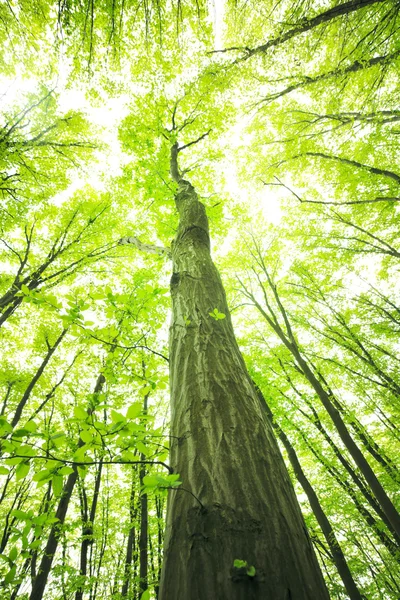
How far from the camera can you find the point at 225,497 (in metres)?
0.91

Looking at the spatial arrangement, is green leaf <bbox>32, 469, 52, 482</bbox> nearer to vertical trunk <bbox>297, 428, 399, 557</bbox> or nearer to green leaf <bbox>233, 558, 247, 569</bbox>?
green leaf <bbox>233, 558, 247, 569</bbox>

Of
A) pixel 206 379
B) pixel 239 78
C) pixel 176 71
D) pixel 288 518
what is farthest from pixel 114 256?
pixel 288 518

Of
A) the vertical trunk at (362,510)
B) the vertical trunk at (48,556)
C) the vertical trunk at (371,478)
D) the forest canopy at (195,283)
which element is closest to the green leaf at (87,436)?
the forest canopy at (195,283)

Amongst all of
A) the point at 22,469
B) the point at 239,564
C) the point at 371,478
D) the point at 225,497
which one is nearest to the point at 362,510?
the point at 371,478

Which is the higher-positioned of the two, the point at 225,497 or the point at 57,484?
the point at 57,484

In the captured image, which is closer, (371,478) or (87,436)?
(87,436)

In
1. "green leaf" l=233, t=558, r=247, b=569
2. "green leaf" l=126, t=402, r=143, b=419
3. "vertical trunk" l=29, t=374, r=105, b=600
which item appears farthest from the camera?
"vertical trunk" l=29, t=374, r=105, b=600

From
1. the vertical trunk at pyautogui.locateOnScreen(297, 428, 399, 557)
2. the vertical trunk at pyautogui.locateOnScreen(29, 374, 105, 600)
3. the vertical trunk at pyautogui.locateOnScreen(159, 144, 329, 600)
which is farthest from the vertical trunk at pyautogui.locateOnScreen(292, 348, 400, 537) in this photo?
the vertical trunk at pyautogui.locateOnScreen(159, 144, 329, 600)

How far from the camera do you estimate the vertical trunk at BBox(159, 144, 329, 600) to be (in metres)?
0.74

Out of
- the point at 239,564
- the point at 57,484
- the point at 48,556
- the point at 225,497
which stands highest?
the point at 48,556

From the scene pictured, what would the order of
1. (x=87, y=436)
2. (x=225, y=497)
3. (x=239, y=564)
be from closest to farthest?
Answer: 1. (x=239, y=564)
2. (x=225, y=497)
3. (x=87, y=436)

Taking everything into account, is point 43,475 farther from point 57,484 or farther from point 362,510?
point 362,510

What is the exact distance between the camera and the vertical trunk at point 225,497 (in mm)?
743

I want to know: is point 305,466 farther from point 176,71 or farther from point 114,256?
point 176,71
